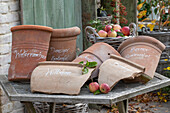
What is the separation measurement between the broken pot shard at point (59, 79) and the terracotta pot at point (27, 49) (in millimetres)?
157

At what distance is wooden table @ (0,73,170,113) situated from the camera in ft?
5.55

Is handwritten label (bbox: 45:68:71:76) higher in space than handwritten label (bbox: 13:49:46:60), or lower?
lower

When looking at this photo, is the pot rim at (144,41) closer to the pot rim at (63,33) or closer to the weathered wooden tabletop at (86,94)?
the weathered wooden tabletop at (86,94)

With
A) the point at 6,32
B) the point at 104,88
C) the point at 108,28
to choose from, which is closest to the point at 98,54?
the point at 104,88

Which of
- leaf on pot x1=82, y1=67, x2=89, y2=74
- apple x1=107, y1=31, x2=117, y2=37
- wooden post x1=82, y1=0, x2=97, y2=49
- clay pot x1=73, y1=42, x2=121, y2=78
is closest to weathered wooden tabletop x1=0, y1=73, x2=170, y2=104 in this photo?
leaf on pot x1=82, y1=67, x2=89, y2=74

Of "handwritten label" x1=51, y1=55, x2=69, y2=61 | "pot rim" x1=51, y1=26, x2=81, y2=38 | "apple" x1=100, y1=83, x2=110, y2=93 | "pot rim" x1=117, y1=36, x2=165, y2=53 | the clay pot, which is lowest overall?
"apple" x1=100, y1=83, x2=110, y2=93

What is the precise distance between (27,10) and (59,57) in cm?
90

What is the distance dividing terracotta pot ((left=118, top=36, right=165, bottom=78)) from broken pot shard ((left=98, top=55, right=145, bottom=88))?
0.13 m

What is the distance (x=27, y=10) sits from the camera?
116 inches

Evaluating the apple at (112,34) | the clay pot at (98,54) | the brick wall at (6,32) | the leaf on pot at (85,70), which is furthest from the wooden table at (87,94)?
the brick wall at (6,32)

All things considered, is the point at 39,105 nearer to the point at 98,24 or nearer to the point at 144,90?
the point at 98,24

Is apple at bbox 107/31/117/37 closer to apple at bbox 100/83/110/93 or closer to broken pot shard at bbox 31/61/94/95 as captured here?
broken pot shard at bbox 31/61/94/95

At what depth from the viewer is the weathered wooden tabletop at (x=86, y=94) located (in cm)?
169

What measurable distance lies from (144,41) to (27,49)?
0.85 metres
